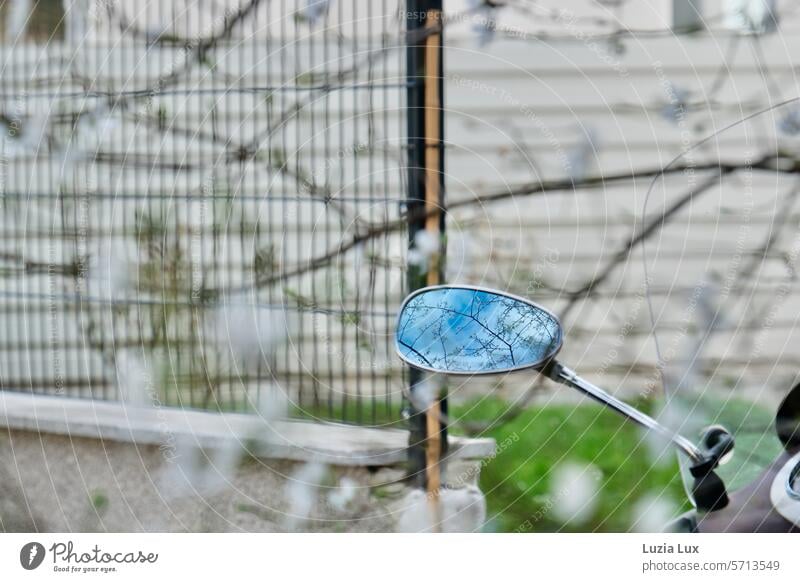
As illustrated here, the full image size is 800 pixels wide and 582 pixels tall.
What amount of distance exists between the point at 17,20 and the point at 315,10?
44 centimetres

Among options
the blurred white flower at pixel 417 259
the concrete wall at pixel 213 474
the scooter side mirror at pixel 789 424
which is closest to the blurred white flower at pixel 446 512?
the concrete wall at pixel 213 474

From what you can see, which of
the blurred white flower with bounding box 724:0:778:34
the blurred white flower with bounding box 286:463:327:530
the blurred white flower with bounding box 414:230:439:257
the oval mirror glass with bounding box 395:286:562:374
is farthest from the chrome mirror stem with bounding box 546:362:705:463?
the blurred white flower with bounding box 724:0:778:34

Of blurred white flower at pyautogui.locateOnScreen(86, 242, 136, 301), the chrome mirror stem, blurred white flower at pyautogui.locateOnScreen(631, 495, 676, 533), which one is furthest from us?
blurred white flower at pyautogui.locateOnScreen(86, 242, 136, 301)

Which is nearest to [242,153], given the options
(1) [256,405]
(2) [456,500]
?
(1) [256,405]

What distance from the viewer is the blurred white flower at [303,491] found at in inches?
53.3

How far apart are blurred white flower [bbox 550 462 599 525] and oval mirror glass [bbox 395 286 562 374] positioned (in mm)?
284

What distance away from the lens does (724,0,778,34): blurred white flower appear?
1325 millimetres

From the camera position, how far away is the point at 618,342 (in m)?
1.43

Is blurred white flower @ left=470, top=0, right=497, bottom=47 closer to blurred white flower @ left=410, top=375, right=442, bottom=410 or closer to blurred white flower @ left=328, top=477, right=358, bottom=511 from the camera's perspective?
blurred white flower @ left=410, top=375, right=442, bottom=410

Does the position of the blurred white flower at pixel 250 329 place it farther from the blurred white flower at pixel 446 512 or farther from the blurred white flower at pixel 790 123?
the blurred white flower at pixel 790 123

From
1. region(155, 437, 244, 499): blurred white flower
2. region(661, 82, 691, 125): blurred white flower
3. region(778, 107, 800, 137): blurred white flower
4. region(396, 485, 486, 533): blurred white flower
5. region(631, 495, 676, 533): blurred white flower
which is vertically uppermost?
region(661, 82, 691, 125): blurred white flower

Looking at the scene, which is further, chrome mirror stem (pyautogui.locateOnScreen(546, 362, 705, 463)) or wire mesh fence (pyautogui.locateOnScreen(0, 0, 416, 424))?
wire mesh fence (pyautogui.locateOnScreen(0, 0, 416, 424))

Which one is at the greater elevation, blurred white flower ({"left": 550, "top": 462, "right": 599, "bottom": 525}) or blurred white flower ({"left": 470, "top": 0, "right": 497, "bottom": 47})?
blurred white flower ({"left": 470, "top": 0, "right": 497, "bottom": 47})

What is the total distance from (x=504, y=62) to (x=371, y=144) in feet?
0.75
